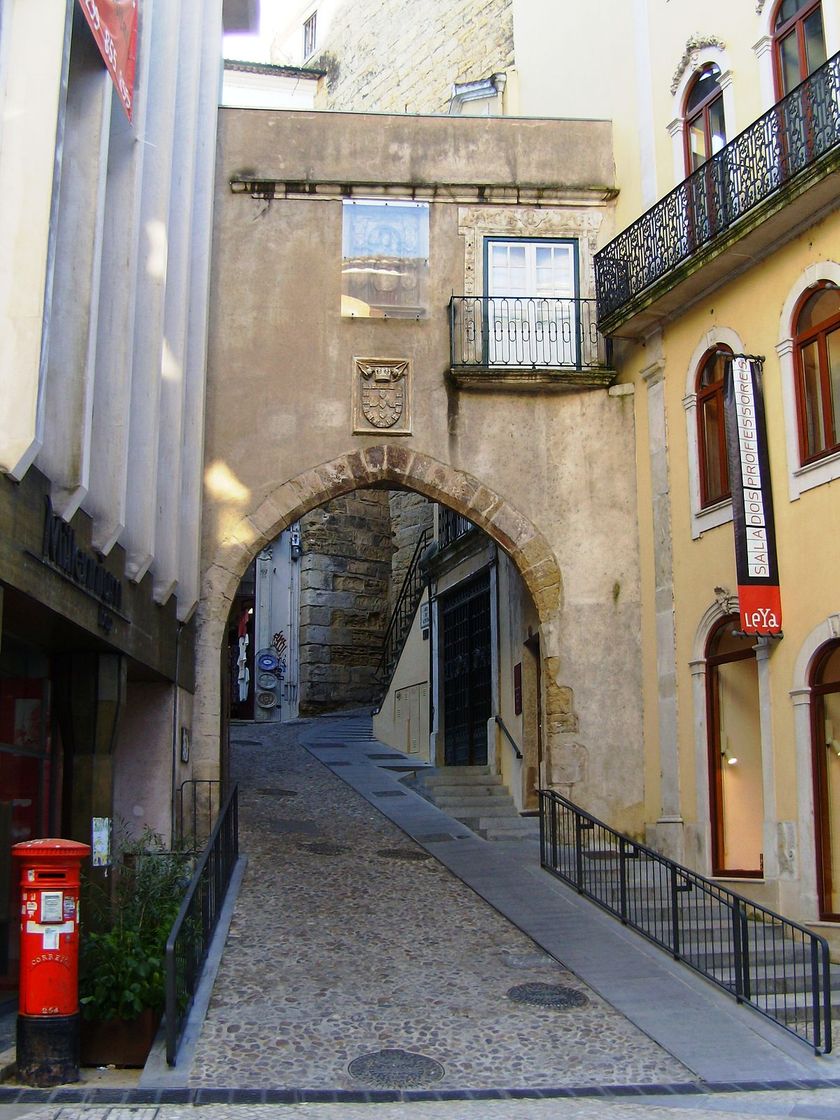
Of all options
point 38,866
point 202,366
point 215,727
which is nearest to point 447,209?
point 202,366

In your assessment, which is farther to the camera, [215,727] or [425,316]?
[425,316]

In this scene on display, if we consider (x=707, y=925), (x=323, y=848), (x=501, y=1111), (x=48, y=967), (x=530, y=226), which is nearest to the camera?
(x=501, y=1111)

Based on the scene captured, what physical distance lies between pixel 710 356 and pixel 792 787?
200 inches

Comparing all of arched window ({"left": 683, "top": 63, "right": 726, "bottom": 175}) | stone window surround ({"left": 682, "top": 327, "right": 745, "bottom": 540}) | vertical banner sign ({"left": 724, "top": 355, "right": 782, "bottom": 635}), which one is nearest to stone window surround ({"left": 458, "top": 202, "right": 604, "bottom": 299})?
arched window ({"left": 683, "top": 63, "right": 726, "bottom": 175})

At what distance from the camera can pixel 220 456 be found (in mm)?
15781

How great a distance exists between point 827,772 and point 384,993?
15.7 feet

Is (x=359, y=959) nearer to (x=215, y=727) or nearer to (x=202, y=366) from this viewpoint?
(x=215, y=727)

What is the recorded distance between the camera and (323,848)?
47.1ft

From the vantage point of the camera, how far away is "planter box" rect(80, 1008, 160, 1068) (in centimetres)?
802

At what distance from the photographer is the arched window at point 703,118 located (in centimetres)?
1445

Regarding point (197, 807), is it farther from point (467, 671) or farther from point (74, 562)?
point (467, 671)

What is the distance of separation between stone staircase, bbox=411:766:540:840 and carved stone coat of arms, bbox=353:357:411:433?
202 inches

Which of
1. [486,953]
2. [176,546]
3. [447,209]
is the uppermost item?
[447,209]

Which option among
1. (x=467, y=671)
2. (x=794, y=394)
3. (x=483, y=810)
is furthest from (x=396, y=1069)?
(x=467, y=671)
